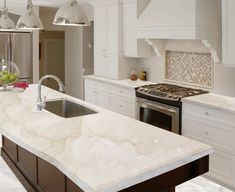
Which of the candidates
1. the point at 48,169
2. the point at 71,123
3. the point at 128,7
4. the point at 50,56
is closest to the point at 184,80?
the point at 128,7

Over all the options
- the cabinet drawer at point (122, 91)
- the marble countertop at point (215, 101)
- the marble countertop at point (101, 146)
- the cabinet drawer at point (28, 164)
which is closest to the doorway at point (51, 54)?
the cabinet drawer at point (122, 91)

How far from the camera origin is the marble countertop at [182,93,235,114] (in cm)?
339

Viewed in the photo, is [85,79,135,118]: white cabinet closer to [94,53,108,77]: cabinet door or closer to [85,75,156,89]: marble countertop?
[85,75,156,89]: marble countertop

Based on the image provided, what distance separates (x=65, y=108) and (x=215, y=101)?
1.83 metres

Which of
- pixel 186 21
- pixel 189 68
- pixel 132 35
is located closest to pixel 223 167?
pixel 189 68

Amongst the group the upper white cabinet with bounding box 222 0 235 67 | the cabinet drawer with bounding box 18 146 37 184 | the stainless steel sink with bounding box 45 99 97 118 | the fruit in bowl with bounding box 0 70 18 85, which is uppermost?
the upper white cabinet with bounding box 222 0 235 67

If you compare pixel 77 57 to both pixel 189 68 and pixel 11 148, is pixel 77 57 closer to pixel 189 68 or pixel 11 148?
pixel 189 68

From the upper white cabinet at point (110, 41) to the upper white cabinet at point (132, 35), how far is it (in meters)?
0.12

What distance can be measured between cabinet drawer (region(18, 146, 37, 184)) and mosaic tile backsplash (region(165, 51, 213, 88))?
108 inches

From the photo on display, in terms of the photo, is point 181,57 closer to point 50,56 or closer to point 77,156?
point 77,156

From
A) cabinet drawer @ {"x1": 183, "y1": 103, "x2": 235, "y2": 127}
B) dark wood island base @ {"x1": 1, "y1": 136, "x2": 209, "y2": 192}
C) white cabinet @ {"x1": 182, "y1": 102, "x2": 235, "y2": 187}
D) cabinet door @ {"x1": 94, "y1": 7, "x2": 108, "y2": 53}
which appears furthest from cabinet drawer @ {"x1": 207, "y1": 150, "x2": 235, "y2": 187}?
cabinet door @ {"x1": 94, "y1": 7, "x2": 108, "y2": 53}

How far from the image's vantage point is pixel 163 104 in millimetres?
4203

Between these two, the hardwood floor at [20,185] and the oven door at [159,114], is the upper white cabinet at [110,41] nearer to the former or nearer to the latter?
the oven door at [159,114]

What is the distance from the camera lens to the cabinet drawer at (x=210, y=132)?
→ 3385 mm
